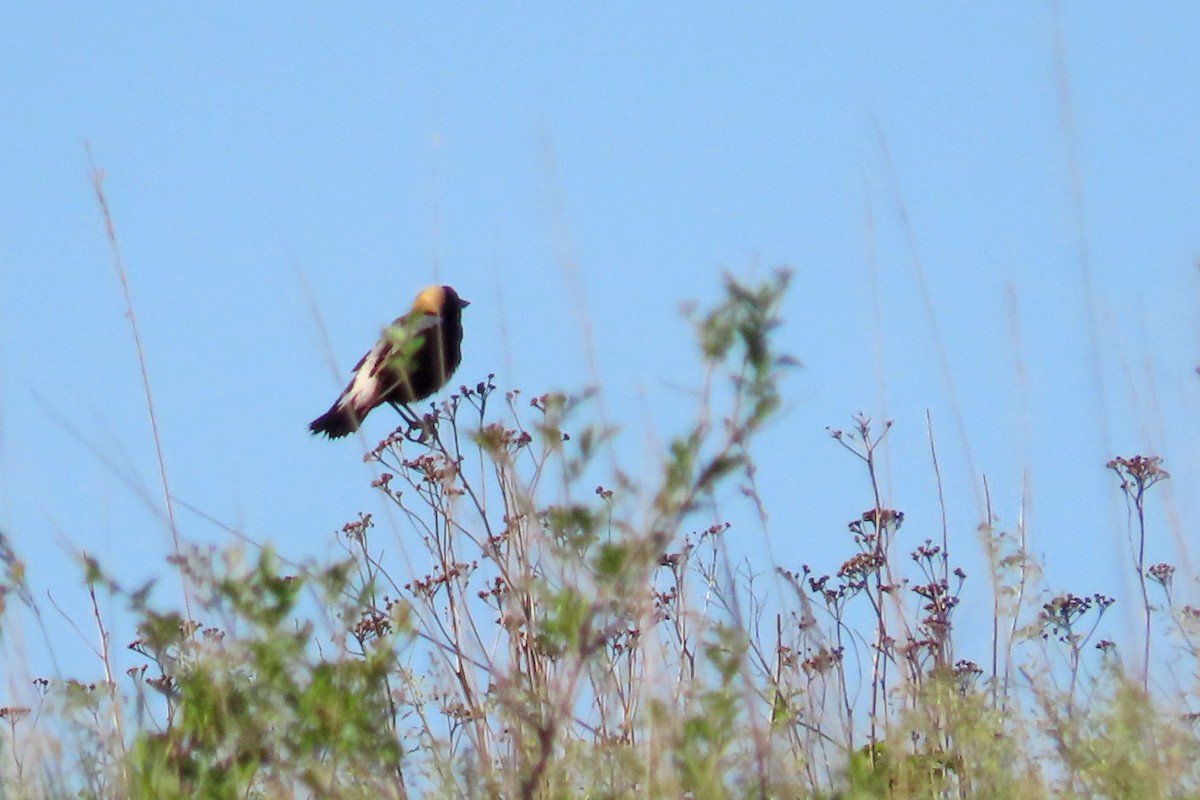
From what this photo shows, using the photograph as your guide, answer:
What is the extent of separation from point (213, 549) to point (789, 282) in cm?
84

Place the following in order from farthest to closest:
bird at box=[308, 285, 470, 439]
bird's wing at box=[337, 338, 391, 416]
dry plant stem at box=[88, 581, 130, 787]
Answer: bird's wing at box=[337, 338, 391, 416], bird at box=[308, 285, 470, 439], dry plant stem at box=[88, 581, 130, 787]

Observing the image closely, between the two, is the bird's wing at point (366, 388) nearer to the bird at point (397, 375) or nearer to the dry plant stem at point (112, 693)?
the bird at point (397, 375)

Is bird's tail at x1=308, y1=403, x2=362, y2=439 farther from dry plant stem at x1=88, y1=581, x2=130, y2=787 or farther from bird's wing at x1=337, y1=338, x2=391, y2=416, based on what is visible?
dry plant stem at x1=88, y1=581, x2=130, y2=787

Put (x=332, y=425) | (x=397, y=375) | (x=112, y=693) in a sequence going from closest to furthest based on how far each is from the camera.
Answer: (x=112, y=693)
(x=397, y=375)
(x=332, y=425)

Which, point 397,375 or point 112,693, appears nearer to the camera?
point 112,693

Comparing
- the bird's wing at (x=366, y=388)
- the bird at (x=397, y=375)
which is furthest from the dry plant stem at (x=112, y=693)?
the bird's wing at (x=366, y=388)

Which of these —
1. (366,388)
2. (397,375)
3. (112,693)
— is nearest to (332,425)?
(366,388)

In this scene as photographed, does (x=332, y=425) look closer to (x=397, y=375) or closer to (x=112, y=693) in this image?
(x=397, y=375)

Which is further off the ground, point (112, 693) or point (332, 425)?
point (332, 425)

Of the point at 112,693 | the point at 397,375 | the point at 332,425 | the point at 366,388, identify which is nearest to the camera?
the point at 112,693

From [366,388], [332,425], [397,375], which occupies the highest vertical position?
[332,425]

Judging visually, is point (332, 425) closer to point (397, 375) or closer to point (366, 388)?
point (366, 388)

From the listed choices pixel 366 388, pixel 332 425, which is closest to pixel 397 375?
pixel 366 388

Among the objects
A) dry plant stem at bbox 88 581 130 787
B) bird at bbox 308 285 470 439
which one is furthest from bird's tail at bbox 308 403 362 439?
dry plant stem at bbox 88 581 130 787
